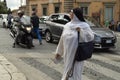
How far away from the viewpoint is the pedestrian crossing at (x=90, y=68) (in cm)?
979

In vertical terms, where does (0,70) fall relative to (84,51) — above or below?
below

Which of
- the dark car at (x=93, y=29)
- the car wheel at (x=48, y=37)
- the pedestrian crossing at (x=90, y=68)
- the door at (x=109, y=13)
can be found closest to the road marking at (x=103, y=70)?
the pedestrian crossing at (x=90, y=68)

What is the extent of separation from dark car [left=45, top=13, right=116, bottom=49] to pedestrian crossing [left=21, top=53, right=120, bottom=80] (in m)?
1.77

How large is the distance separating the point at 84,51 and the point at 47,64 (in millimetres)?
5438

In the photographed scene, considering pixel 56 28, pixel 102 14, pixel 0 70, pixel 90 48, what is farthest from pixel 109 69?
pixel 102 14

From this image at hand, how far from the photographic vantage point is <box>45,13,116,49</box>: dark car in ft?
51.2

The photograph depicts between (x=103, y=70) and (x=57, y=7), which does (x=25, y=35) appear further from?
(x=57, y=7)

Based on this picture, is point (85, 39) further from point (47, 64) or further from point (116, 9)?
point (116, 9)

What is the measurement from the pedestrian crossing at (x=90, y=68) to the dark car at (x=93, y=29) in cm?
177

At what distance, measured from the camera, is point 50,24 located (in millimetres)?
19344

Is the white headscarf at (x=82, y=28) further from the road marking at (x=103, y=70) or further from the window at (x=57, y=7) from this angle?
the window at (x=57, y=7)

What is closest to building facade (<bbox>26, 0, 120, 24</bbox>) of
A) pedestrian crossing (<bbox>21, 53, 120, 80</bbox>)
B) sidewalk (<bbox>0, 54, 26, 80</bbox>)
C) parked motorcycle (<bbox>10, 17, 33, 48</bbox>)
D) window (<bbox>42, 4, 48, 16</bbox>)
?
window (<bbox>42, 4, 48, 16</bbox>)

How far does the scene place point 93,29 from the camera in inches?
643

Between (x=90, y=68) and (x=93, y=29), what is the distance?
17.9 ft
